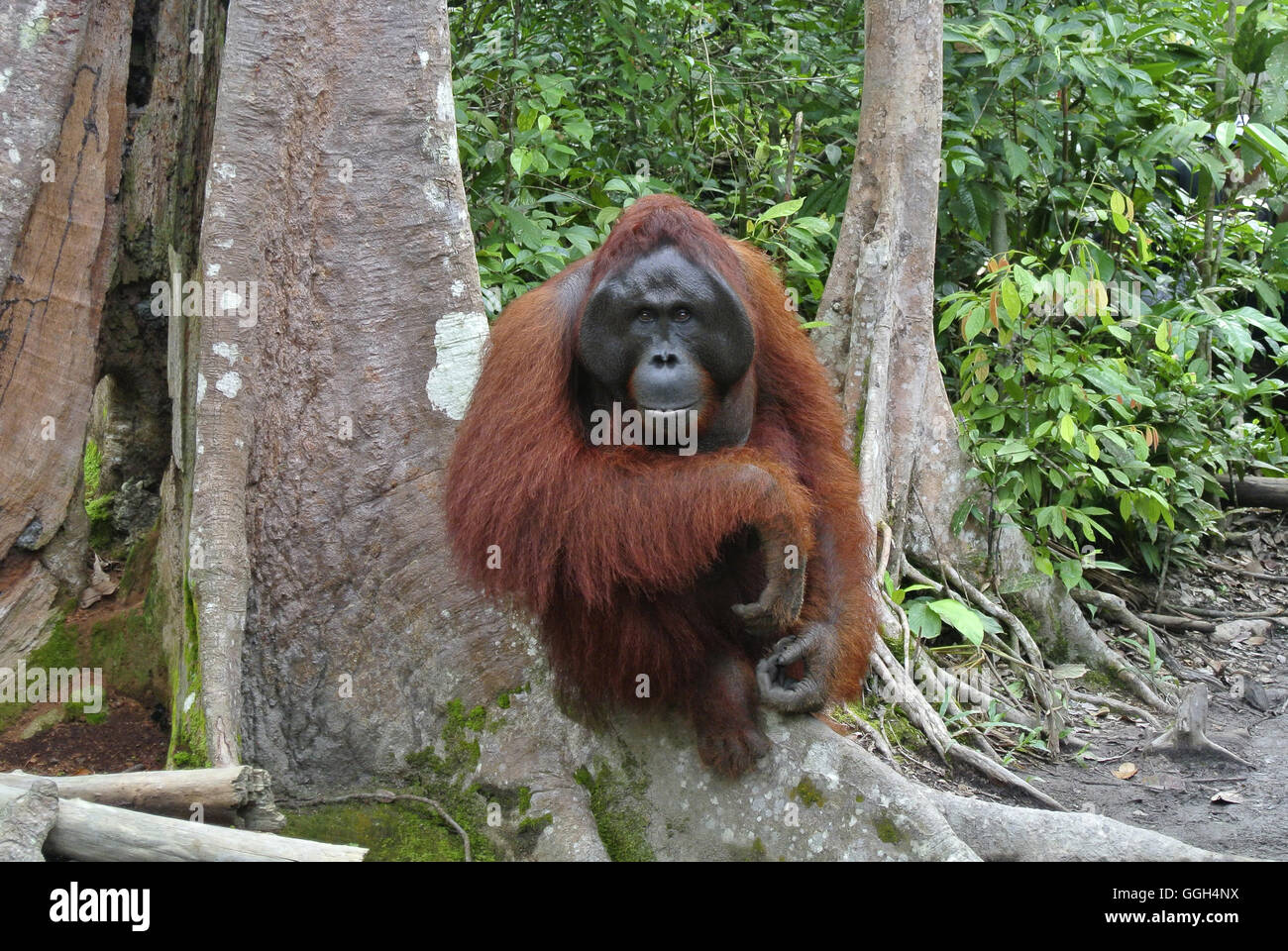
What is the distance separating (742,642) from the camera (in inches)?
124

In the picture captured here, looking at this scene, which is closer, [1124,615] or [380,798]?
[380,798]

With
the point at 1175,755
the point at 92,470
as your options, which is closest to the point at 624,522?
the point at 92,470

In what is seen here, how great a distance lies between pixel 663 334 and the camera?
2910mm

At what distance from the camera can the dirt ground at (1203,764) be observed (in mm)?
3904

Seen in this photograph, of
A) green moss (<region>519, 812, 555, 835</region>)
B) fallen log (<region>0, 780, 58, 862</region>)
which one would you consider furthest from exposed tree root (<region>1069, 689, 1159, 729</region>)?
fallen log (<region>0, 780, 58, 862</region>)

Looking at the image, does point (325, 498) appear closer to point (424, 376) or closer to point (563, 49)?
point (424, 376)

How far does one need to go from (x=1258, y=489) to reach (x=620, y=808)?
177 inches

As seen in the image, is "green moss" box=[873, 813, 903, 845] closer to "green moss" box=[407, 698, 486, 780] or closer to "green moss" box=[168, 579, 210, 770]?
"green moss" box=[407, 698, 486, 780]

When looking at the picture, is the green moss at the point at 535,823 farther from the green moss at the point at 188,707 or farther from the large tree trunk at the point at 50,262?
the large tree trunk at the point at 50,262

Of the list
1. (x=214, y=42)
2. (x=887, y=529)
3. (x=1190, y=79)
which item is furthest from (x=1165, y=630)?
(x=214, y=42)

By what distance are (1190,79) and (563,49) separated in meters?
3.25

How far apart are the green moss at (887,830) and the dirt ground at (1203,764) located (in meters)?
1.21

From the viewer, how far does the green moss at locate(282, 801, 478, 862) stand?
3.09 m
